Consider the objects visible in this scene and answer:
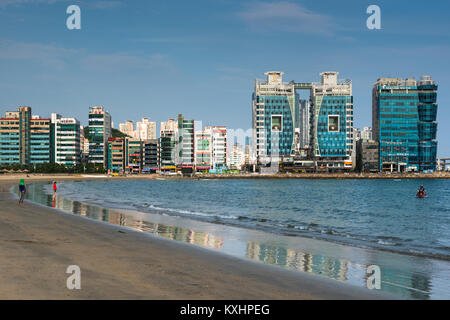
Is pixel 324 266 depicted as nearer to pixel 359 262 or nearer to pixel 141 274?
pixel 359 262

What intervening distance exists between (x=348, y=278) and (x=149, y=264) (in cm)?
683

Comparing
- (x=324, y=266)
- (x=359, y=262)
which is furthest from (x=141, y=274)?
(x=359, y=262)

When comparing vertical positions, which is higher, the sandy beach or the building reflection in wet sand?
the sandy beach

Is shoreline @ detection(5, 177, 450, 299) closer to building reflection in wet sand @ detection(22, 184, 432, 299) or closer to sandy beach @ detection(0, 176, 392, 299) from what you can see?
building reflection in wet sand @ detection(22, 184, 432, 299)

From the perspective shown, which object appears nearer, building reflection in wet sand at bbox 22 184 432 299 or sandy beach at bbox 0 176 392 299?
sandy beach at bbox 0 176 392 299

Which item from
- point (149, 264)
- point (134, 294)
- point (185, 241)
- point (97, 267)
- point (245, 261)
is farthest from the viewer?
point (185, 241)

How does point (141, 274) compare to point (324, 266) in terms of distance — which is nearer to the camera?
point (141, 274)

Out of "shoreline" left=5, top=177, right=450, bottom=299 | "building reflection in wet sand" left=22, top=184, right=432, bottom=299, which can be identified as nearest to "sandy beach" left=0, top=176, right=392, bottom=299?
"building reflection in wet sand" left=22, top=184, right=432, bottom=299

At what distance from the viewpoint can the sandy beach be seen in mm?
10695

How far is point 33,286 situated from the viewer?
34.8 ft

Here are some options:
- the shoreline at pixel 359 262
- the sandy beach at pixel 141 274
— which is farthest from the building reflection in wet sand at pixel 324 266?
the sandy beach at pixel 141 274

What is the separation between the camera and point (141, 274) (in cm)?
1290
